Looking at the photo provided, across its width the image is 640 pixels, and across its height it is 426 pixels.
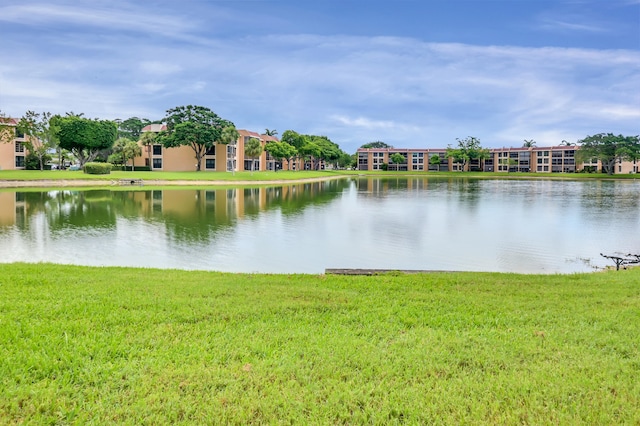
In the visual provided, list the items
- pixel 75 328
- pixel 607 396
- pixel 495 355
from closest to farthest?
pixel 607 396 < pixel 495 355 < pixel 75 328

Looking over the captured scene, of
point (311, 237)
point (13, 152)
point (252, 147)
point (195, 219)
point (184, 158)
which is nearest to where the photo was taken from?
point (311, 237)

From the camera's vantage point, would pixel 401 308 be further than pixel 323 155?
No

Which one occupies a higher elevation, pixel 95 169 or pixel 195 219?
pixel 95 169

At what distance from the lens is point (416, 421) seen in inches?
142

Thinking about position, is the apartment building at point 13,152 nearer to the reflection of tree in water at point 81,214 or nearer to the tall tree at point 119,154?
the tall tree at point 119,154

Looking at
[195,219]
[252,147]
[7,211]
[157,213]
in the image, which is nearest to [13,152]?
[252,147]

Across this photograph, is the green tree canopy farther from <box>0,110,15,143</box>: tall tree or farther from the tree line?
<box>0,110,15,143</box>: tall tree

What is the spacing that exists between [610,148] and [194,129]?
93628mm

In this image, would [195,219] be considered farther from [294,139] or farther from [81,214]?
[294,139]

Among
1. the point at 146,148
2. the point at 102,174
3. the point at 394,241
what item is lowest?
the point at 394,241

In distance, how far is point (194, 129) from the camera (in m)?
72.9

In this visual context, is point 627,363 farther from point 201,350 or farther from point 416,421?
point 201,350

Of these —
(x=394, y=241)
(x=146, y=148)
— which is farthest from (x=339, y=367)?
(x=146, y=148)

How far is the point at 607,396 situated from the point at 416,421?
1712mm
